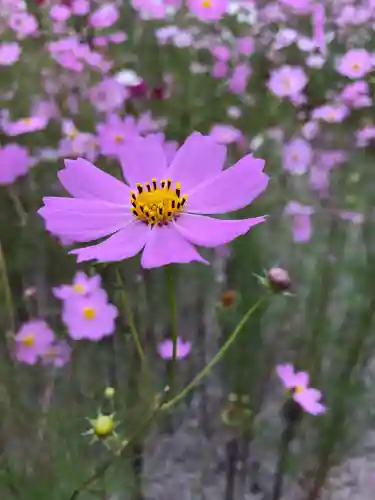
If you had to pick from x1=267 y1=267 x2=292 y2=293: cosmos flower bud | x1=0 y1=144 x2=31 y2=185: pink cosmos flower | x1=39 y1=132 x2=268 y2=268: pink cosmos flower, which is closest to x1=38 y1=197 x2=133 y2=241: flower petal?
x1=39 y1=132 x2=268 y2=268: pink cosmos flower

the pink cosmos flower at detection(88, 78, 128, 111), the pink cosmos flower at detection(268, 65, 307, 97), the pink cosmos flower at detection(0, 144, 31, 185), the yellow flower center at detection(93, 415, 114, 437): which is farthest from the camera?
the pink cosmos flower at detection(268, 65, 307, 97)

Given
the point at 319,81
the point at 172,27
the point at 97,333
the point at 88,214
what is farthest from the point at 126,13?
the point at 88,214

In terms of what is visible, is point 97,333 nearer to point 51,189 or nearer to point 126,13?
point 51,189

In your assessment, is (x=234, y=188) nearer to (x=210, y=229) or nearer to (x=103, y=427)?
(x=210, y=229)

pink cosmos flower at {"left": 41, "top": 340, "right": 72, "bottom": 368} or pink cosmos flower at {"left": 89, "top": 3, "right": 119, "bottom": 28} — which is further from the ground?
pink cosmos flower at {"left": 89, "top": 3, "right": 119, "bottom": 28}

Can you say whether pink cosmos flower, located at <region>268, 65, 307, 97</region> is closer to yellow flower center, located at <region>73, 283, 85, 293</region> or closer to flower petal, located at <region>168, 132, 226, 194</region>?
yellow flower center, located at <region>73, 283, 85, 293</region>

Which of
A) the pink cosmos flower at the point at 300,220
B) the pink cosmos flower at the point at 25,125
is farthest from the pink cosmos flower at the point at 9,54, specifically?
the pink cosmos flower at the point at 300,220
